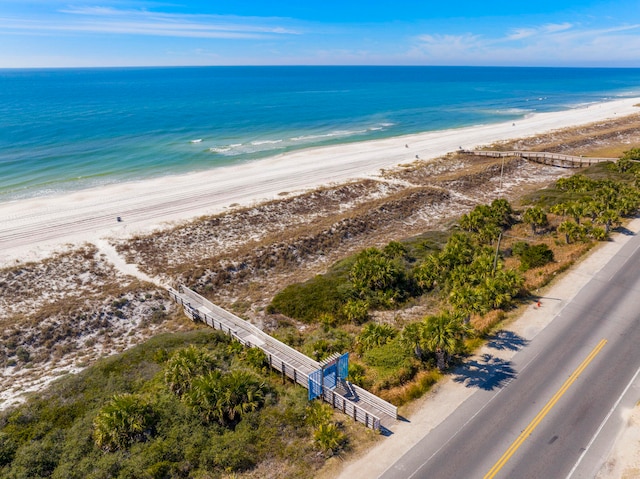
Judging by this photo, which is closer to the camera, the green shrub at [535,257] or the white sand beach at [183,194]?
the green shrub at [535,257]

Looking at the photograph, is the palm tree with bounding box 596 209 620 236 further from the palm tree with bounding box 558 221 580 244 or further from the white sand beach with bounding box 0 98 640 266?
the white sand beach with bounding box 0 98 640 266

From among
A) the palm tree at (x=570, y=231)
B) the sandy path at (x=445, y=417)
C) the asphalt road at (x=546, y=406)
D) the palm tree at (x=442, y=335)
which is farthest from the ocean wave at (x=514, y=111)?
the palm tree at (x=442, y=335)

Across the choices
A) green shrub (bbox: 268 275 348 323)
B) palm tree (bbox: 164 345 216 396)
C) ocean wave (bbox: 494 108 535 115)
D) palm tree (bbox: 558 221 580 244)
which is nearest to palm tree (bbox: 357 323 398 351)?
green shrub (bbox: 268 275 348 323)

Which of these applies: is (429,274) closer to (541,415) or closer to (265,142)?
(541,415)

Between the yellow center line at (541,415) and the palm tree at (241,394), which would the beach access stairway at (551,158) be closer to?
the yellow center line at (541,415)

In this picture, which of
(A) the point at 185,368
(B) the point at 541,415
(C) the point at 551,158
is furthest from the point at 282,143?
(B) the point at 541,415

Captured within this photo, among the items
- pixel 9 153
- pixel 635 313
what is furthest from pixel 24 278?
pixel 9 153
